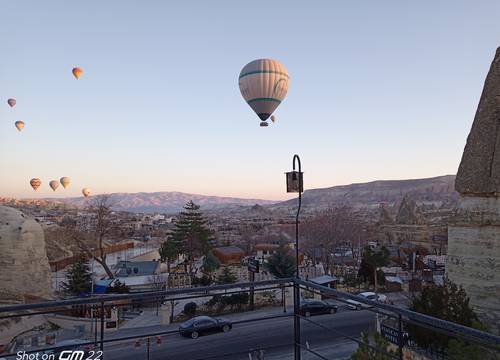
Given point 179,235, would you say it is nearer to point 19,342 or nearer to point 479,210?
point 19,342

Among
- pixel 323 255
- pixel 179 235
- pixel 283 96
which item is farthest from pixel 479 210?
pixel 323 255

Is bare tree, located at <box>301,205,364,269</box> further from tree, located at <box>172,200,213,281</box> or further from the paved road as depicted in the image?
the paved road

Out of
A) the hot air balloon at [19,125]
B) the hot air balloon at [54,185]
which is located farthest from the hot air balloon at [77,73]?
the hot air balloon at [54,185]

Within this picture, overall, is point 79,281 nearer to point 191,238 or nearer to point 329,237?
point 191,238

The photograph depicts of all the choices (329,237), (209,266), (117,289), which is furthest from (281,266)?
(329,237)

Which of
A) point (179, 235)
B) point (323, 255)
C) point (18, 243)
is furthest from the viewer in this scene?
point (323, 255)
